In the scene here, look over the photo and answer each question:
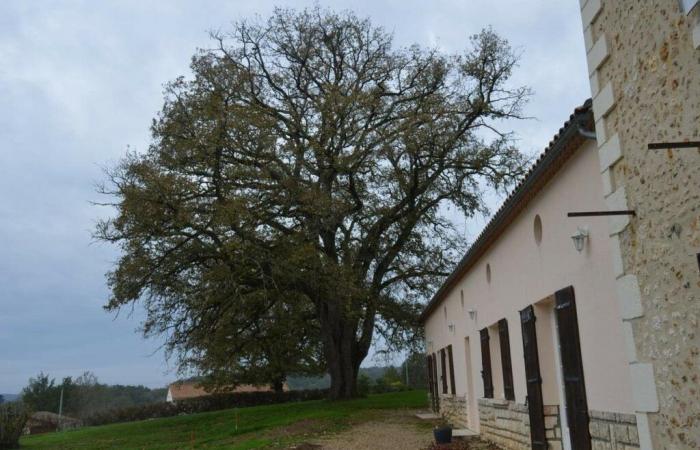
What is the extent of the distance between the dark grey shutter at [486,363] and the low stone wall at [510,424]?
0.65 feet

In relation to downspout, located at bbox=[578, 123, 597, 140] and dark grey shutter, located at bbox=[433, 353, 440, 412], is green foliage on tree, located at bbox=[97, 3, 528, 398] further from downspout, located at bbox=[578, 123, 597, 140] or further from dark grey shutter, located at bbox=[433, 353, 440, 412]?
downspout, located at bbox=[578, 123, 597, 140]

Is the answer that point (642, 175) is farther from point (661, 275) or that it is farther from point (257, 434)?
point (257, 434)

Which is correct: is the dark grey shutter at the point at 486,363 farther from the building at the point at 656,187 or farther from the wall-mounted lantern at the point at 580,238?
the building at the point at 656,187

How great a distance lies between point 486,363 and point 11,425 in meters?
21.2

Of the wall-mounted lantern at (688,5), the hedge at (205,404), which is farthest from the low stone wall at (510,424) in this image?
the hedge at (205,404)

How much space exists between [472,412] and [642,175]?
1088 centimetres

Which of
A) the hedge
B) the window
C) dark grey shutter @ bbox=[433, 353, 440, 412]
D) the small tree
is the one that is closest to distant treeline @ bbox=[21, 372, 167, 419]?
the small tree

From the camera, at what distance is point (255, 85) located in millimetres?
23812

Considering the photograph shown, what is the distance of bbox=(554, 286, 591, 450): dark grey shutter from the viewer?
7164mm

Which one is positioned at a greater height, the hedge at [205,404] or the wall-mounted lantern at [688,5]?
the wall-mounted lantern at [688,5]

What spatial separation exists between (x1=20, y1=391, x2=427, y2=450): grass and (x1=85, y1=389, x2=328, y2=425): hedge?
11.4 m

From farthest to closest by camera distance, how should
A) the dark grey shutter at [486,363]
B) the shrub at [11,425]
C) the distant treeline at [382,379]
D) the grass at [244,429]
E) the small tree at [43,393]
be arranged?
the small tree at [43,393] → the distant treeline at [382,379] → the shrub at [11,425] → the grass at [244,429] → the dark grey shutter at [486,363]

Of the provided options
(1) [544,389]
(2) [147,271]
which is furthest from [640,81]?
(2) [147,271]

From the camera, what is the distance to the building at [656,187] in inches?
167
